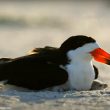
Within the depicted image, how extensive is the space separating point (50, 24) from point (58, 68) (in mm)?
13279

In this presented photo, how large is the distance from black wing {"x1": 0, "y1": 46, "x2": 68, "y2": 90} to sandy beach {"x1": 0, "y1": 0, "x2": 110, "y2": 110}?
143 mm

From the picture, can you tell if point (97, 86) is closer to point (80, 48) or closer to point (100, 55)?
point (100, 55)

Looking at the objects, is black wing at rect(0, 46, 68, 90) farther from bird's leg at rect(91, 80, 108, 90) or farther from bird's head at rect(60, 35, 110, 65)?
bird's leg at rect(91, 80, 108, 90)

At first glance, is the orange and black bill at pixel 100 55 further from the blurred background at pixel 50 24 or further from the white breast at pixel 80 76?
the blurred background at pixel 50 24

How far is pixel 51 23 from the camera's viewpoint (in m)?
23.9

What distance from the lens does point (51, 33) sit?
68.5 feet

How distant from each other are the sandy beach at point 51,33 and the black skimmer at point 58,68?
0.58ft

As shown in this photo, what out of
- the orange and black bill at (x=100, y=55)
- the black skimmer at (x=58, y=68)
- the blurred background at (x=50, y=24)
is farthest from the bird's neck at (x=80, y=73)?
the blurred background at (x=50, y=24)

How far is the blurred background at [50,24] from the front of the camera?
18359 mm

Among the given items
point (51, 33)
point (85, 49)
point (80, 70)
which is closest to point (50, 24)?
point (51, 33)

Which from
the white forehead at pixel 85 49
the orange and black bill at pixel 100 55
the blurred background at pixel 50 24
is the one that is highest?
the blurred background at pixel 50 24

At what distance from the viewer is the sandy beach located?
30.4 feet

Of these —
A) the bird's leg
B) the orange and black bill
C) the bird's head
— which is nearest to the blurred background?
the bird's leg

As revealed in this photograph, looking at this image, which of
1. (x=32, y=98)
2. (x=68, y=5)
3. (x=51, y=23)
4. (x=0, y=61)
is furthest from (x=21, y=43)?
(x=68, y=5)
